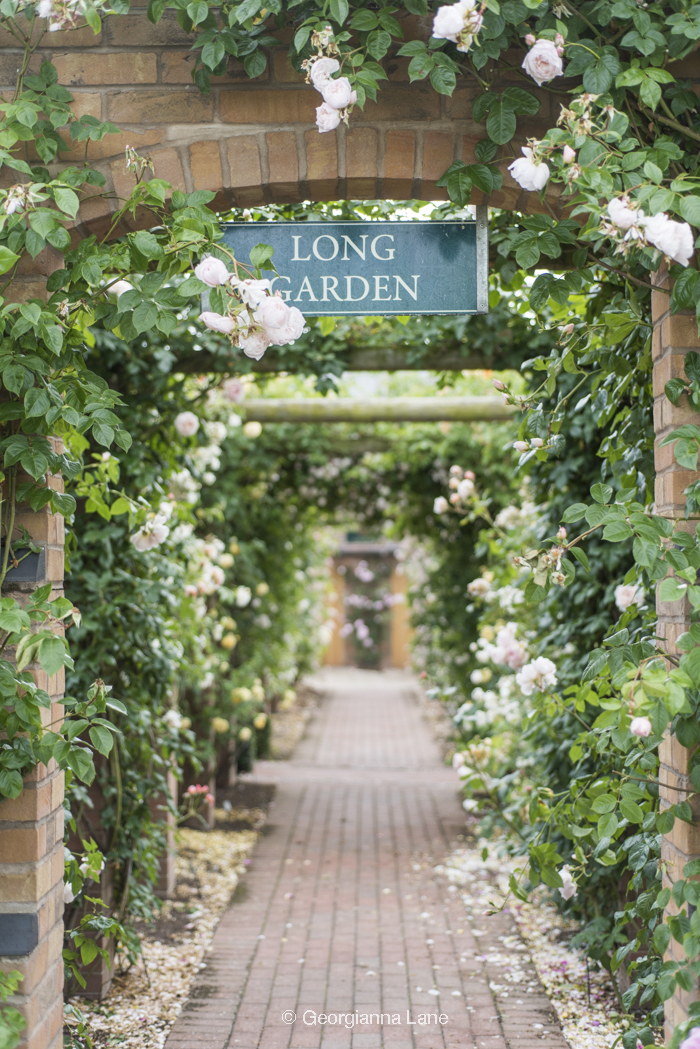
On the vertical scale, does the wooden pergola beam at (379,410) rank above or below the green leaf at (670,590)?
above

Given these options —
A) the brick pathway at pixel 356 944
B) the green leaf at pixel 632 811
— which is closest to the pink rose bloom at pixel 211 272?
the green leaf at pixel 632 811

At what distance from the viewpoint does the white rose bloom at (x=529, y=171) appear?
164cm

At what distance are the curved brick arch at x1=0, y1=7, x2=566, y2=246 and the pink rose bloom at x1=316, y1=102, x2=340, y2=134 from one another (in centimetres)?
15

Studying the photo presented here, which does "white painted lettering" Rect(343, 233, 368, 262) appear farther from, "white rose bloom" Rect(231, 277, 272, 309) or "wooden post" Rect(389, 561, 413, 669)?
"wooden post" Rect(389, 561, 413, 669)

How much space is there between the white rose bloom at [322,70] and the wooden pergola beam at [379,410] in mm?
3290

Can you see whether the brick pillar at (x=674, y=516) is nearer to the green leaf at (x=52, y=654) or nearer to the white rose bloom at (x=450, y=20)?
the white rose bloom at (x=450, y=20)

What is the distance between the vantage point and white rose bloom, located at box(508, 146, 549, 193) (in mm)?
1642

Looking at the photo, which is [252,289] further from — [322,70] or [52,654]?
[52,654]

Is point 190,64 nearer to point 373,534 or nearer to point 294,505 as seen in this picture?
point 294,505

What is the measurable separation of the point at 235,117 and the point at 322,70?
295 mm

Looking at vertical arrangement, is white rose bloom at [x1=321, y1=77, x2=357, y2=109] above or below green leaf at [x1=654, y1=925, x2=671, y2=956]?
above

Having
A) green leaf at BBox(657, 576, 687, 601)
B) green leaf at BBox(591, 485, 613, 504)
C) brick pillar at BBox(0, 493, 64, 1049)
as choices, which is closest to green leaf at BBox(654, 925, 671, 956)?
green leaf at BBox(657, 576, 687, 601)

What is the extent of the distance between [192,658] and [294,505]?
2.64 metres

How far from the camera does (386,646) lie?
17.3 m
